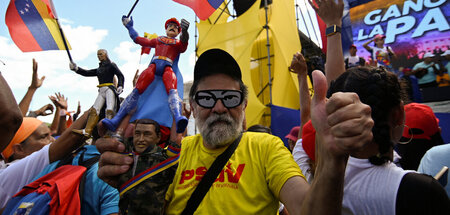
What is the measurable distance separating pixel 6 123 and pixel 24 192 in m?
0.90

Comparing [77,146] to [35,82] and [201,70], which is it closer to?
[201,70]

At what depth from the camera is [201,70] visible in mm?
1817

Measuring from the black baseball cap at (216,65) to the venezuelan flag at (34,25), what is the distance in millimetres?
2074

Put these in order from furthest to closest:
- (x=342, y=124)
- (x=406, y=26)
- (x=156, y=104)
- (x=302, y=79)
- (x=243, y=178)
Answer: (x=406, y=26) < (x=156, y=104) < (x=302, y=79) < (x=243, y=178) < (x=342, y=124)

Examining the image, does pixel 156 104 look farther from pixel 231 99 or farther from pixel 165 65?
pixel 231 99

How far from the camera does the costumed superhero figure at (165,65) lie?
2.54m

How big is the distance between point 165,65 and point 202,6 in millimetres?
854

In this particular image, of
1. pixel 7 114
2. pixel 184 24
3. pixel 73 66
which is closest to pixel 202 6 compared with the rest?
pixel 184 24

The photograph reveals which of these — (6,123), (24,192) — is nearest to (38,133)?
(24,192)

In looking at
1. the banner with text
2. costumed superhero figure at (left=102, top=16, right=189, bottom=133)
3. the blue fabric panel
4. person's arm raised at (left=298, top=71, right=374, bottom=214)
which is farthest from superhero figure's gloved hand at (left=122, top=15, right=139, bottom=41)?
the banner with text

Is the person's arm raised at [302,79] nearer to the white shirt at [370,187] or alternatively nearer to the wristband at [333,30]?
the wristband at [333,30]

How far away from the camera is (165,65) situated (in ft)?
9.16

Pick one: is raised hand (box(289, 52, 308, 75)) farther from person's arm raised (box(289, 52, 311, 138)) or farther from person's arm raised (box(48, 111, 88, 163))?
person's arm raised (box(48, 111, 88, 163))

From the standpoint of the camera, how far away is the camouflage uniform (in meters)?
1.15
